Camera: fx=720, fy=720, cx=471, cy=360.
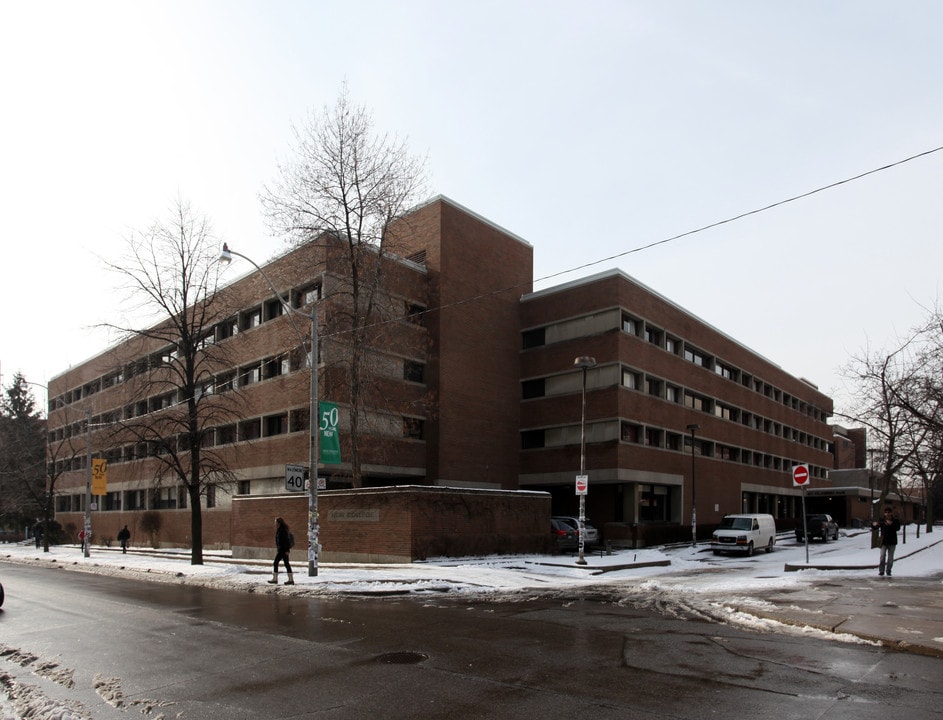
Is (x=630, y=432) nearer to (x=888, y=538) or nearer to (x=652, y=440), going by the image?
(x=652, y=440)

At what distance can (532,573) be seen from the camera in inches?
906

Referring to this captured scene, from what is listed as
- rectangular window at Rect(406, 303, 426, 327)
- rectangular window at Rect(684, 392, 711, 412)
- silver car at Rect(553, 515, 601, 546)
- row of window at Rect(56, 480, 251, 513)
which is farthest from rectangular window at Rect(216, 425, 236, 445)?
rectangular window at Rect(684, 392, 711, 412)

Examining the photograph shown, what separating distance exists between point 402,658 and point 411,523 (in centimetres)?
1561

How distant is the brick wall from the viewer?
2531 cm

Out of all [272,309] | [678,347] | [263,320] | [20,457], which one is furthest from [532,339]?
[20,457]

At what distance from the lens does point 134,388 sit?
43.4m

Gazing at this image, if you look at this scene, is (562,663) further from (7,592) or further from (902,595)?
(7,592)

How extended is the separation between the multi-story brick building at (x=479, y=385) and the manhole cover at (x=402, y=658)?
21997 millimetres

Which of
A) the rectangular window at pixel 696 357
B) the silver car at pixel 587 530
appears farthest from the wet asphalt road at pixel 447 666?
the rectangular window at pixel 696 357

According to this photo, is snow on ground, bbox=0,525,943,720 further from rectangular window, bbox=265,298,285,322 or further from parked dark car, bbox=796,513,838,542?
rectangular window, bbox=265,298,285,322

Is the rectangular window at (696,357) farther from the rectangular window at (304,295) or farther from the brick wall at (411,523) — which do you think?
the rectangular window at (304,295)

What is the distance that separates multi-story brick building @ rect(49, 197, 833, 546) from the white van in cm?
457

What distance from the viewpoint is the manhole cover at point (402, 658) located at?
9.18 meters

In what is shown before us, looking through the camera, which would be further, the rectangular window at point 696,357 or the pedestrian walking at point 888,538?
the rectangular window at point 696,357
